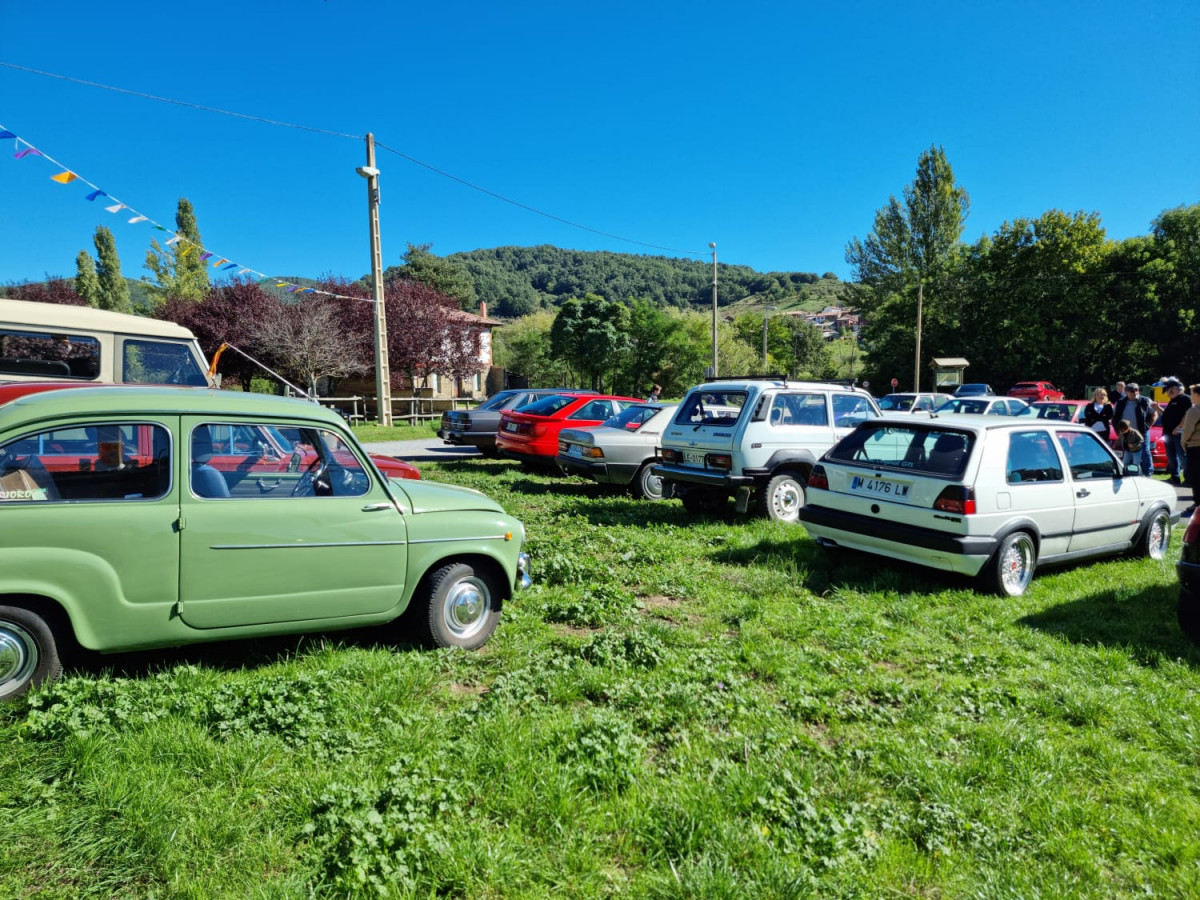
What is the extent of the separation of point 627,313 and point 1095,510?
38.7 m

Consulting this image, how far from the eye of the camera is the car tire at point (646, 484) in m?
10.5

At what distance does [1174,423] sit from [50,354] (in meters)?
16.6

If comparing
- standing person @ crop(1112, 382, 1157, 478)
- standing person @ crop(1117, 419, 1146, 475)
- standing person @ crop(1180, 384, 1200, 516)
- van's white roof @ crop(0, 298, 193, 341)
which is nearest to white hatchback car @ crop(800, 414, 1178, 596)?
standing person @ crop(1180, 384, 1200, 516)

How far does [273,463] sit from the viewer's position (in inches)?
160

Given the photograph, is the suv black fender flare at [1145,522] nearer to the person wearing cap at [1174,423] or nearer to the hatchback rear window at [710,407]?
the person wearing cap at [1174,423]

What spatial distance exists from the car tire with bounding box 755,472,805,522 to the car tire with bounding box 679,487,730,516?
59 centimetres

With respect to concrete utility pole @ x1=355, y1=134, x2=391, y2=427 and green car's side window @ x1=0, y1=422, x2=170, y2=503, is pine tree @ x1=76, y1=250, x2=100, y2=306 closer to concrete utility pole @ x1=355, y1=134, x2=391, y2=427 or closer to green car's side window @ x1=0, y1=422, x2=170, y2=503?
concrete utility pole @ x1=355, y1=134, x2=391, y2=427

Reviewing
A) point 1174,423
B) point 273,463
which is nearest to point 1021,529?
point 273,463

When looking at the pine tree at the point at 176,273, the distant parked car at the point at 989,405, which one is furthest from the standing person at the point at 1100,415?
the pine tree at the point at 176,273

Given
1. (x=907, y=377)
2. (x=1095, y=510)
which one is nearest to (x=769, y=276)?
(x=907, y=377)

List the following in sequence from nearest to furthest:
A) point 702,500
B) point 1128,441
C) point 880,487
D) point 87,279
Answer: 1. point 880,487
2. point 702,500
3. point 1128,441
4. point 87,279

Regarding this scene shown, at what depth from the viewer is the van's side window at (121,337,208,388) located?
8.28 metres

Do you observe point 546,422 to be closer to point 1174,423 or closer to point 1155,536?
point 1155,536

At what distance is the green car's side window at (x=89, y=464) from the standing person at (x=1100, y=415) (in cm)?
1336
